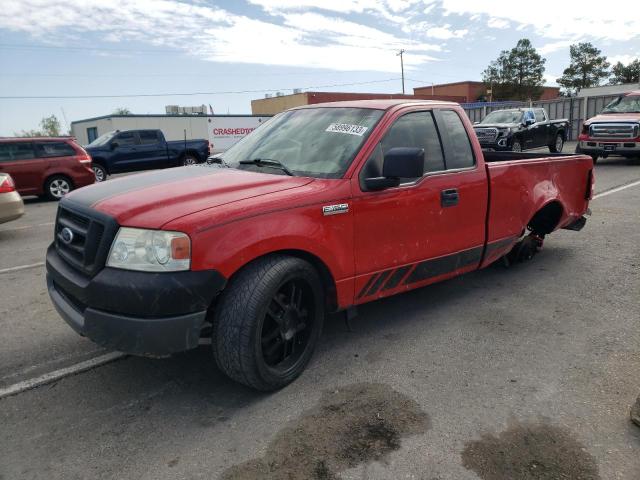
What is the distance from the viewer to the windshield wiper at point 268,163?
11.5ft

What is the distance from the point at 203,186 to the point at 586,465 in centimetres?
255

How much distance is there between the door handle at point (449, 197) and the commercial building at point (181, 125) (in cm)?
3421

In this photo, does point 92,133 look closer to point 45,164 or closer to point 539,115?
point 45,164

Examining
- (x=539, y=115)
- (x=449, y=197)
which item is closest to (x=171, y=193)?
(x=449, y=197)

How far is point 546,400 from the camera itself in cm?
295

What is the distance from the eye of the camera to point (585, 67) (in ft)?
265

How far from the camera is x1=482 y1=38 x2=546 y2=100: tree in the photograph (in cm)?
7356

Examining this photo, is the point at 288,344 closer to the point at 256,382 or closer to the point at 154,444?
the point at 256,382

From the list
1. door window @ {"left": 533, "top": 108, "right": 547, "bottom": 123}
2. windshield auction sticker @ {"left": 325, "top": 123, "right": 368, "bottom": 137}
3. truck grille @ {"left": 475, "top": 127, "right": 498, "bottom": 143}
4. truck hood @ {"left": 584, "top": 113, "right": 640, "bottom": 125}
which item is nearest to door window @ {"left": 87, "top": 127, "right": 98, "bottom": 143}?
truck grille @ {"left": 475, "top": 127, "right": 498, "bottom": 143}

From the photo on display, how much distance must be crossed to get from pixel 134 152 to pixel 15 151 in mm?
5595

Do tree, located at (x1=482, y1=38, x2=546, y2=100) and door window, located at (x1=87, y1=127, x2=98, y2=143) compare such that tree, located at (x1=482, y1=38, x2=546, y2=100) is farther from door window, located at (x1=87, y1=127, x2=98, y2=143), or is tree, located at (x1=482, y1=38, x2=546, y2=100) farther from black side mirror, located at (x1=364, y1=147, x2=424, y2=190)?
black side mirror, located at (x1=364, y1=147, x2=424, y2=190)

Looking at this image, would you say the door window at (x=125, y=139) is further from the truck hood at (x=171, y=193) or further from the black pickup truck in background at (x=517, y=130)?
the truck hood at (x=171, y=193)

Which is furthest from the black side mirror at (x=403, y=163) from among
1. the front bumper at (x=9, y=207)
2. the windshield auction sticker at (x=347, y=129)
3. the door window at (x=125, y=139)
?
the door window at (x=125, y=139)

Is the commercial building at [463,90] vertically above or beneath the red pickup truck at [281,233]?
above
